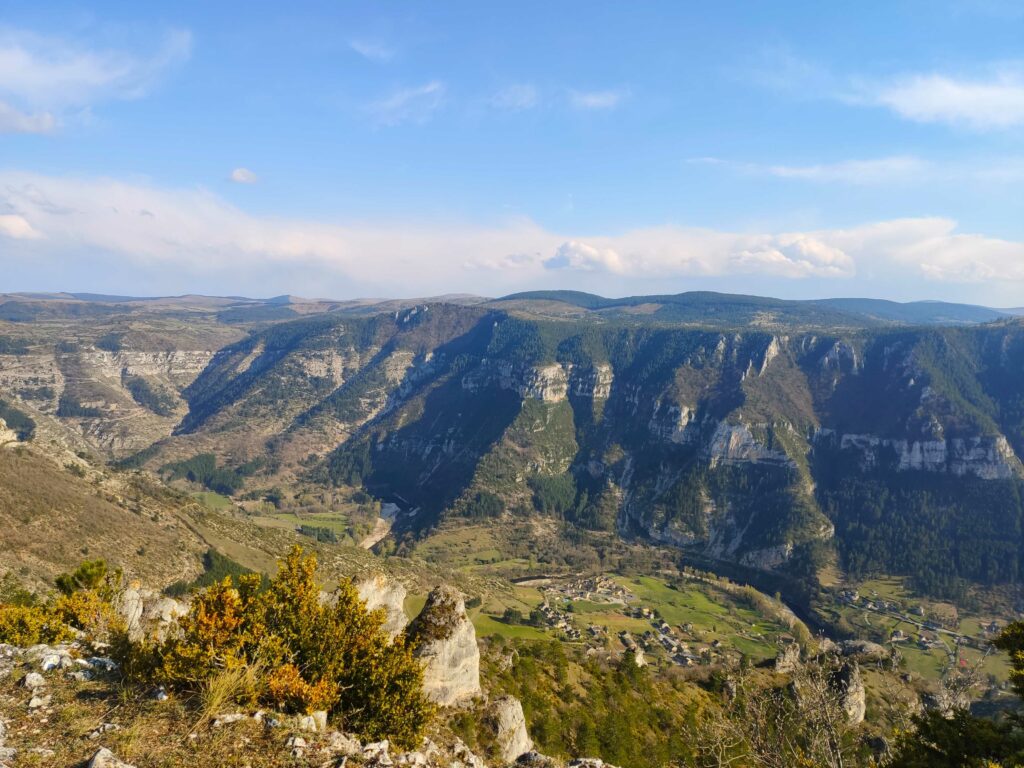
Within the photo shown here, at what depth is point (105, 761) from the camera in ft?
40.9

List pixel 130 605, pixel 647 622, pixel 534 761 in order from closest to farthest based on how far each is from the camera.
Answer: pixel 534 761 → pixel 130 605 → pixel 647 622

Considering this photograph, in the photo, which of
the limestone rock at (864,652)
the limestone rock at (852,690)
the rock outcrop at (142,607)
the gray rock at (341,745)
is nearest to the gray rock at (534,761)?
the gray rock at (341,745)

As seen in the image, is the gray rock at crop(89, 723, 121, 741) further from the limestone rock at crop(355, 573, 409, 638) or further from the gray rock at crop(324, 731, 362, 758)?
the limestone rock at crop(355, 573, 409, 638)

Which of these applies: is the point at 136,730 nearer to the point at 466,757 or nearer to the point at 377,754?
the point at 377,754

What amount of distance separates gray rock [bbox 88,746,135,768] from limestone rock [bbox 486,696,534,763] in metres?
22.4

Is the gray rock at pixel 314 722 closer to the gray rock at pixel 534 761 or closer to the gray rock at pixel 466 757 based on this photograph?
the gray rock at pixel 466 757

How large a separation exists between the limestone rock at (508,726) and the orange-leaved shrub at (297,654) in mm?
14485

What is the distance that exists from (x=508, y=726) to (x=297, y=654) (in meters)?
18.8

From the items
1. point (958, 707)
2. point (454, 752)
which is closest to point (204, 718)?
point (454, 752)

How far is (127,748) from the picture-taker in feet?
43.4

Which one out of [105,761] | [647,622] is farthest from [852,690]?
[647,622]

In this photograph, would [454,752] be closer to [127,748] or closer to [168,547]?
[127,748]

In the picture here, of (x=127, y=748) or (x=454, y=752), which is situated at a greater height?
(x=127, y=748)

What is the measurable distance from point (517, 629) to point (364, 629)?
4116 inches
